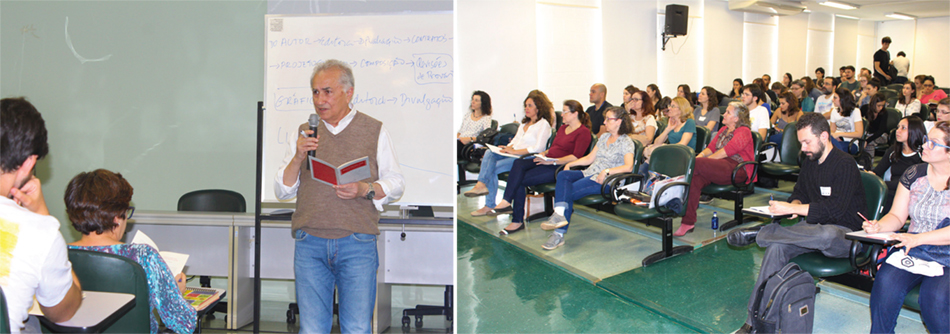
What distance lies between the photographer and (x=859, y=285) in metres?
2.67

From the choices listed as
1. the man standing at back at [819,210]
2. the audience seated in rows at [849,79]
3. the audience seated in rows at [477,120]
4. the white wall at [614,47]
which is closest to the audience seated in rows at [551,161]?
the audience seated in rows at [477,120]

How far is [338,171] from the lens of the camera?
1963mm

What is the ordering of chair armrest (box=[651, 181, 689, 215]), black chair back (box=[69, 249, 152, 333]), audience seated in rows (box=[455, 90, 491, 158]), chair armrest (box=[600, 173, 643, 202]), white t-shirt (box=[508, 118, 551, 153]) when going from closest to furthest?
black chair back (box=[69, 249, 152, 333]) → chair armrest (box=[651, 181, 689, 215]) → chair armrest (box=[600, 173, 643, 202]) → white t-shirt (box=[508, 118, 551, 153]) → audience seated in rows (box=[455, 90, 491, 158])

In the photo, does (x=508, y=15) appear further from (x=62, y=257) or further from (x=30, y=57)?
(x=62, y=257)

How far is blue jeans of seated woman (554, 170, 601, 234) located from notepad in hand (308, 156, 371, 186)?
2.55m

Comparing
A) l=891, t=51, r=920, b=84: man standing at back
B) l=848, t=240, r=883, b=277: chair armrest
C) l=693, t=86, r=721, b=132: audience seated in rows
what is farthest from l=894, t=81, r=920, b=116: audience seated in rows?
l=891, t=51, r=920, b=84: man standing at back

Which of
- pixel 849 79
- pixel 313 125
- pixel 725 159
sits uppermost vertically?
pixel 849 79

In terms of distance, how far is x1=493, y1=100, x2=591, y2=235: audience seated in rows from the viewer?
4.84 meters

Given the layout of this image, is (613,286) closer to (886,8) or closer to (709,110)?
(709,110)

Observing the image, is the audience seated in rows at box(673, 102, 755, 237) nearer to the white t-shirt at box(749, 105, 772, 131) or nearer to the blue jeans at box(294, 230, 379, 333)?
the white t-shirt at box(749, 105, 772, 131)

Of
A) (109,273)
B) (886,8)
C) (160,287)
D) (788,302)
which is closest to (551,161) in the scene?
(788,302)

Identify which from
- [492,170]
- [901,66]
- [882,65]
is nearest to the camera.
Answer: [492,170]

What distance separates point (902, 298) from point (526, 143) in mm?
3409

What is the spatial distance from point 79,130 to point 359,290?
10.8 feet
